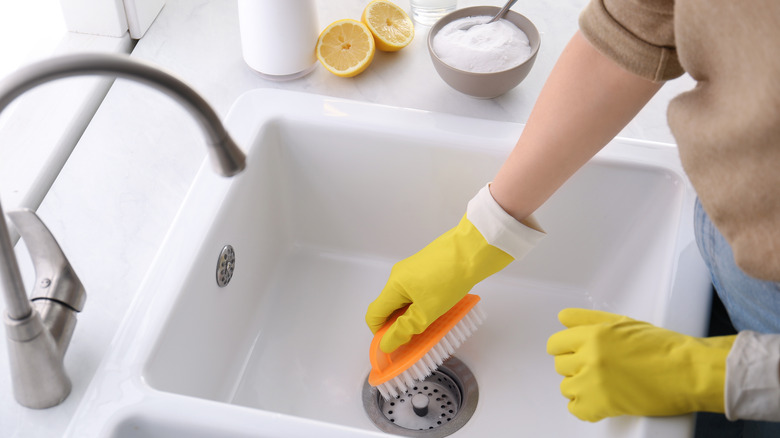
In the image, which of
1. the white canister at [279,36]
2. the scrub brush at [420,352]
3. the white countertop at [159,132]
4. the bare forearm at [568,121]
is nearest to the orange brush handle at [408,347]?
the scrub brush at [420,352]

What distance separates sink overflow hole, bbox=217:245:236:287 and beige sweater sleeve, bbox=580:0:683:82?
1.61ft

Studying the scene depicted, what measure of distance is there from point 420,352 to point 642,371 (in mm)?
306

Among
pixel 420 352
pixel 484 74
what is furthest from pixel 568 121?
pixel 420 352

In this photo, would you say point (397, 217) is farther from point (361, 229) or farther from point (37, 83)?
point (37, 83)

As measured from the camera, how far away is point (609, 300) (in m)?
1.08

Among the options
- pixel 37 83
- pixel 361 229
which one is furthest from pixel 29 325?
pixel 361 229

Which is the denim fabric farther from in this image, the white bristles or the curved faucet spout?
the curved faucet spout

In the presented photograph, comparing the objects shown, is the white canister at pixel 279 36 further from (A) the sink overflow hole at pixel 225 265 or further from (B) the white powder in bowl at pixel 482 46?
(A) the sink overflow hole at pixel 225 265

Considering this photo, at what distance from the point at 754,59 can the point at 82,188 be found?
2.46 feet

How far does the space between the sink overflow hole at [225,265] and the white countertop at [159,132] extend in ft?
0.25

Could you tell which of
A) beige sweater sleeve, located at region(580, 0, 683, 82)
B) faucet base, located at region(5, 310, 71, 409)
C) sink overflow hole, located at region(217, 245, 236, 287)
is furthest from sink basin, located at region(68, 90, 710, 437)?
beige sweater sleeve, located at region(580, 0, 683, 82)

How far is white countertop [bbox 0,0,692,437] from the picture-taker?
2.72ft

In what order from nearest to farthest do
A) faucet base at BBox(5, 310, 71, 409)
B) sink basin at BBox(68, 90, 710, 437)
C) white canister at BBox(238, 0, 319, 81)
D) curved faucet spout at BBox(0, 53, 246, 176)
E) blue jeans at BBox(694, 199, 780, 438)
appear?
curved faucet spout at BBox(0, 53, 246, 176) → faucet base at BBox(5, 310, 71, 409) → blue jeans at BBox(694, 199, 780, 438) → sink basin at BBox(68, 90, 710, 437) → white canister at BBox(238, 0, 319, 81)

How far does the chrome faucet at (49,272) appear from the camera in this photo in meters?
0.53
